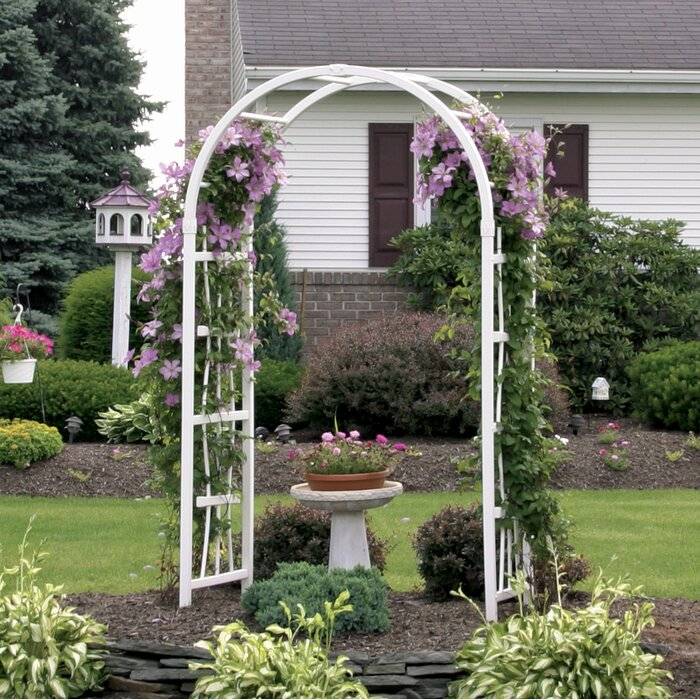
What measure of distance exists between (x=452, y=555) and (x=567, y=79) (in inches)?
399

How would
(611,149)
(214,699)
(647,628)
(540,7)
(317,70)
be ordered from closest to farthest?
(214,699) < (647,628) < (317,70) < (611,149) < (540,7)

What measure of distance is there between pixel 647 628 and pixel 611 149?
10986 millimetres

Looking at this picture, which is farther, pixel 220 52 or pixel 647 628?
pixel 220 52

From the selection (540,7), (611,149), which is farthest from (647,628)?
(540,7)

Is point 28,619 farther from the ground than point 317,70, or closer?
closer

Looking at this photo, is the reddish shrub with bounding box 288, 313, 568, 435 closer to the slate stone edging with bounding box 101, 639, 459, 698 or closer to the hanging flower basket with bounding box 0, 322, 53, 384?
the hanging flower basket with bounding box 0, 322, 53, 384

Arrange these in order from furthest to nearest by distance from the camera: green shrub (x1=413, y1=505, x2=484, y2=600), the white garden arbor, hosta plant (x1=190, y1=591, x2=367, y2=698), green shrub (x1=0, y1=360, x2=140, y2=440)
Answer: green shrub (x1=0, y1=360, x2=140, y2=440)
green shrub (x1=413, y1=505, x2=484, y2=600)
the white garden arbor
hosta plant (x1=190, y1=591, x2=367, y2=698)

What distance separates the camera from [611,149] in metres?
16.1

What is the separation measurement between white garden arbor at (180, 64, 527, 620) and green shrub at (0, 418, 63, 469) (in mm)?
4534

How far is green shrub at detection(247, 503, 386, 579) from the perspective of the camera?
7.02 meters

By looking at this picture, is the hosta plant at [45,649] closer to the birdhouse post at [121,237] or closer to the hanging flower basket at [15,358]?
the hanging flower basket at [15,358]

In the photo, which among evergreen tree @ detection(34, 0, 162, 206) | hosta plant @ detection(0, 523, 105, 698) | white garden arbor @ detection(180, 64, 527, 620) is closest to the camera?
hosta plant @ detection(0, 523, 105, 698)

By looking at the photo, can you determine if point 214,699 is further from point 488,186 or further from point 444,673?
point 488,186

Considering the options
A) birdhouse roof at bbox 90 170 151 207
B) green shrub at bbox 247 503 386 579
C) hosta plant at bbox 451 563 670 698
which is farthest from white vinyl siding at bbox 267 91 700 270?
hosta plant at bbox 451 563 670 698
